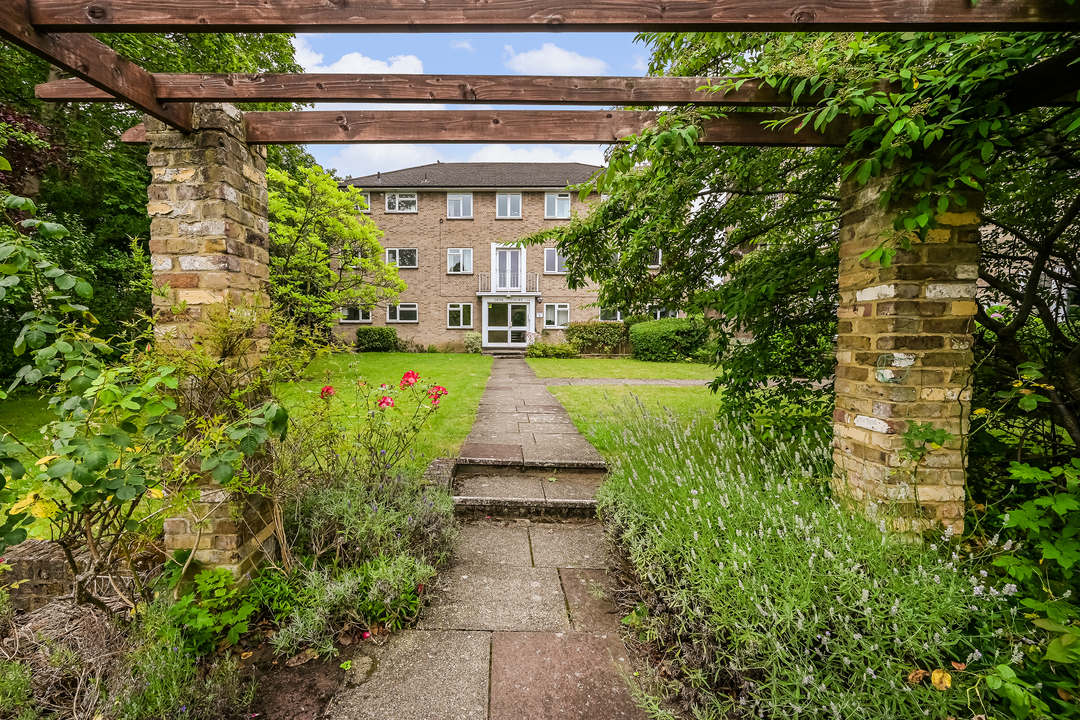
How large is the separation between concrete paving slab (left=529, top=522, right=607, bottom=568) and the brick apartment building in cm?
1634

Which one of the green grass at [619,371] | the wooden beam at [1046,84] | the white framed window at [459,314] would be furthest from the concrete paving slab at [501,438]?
the white framed window at [459,314]

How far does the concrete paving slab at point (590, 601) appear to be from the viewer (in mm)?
2414

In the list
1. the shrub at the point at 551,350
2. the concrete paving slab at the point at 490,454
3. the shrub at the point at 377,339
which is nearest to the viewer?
the concrete paving slab at the point at 490,454

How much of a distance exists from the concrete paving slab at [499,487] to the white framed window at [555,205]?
1722 cm

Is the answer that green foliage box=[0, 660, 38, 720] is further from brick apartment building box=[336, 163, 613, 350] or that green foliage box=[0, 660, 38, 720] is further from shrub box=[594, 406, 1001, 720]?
brick apartment building box=[336, 163, 613, 350]

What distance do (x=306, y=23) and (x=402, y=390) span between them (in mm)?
2253

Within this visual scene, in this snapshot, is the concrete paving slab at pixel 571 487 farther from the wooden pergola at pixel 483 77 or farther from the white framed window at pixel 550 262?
the white framed window at pixel 550 262

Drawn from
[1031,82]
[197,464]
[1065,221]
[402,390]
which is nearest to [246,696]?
[197,464]

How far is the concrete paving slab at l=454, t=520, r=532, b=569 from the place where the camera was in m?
3.03

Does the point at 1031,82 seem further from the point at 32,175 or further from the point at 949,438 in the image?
the point at 32,175

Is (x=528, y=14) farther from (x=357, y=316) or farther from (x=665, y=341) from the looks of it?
(x=357, y=316)

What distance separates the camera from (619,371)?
1305 cm

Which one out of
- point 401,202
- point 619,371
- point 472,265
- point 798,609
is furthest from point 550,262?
point 798,609

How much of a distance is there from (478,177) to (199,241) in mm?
19658
